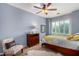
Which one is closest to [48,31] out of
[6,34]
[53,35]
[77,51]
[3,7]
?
[53,35]

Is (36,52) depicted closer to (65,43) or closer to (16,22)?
(65,43)

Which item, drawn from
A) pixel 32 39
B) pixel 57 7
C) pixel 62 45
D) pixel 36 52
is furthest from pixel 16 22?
pixel 62 45

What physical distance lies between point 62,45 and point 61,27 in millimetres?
333

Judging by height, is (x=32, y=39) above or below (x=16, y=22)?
below

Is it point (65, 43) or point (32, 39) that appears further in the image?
point (32, 39)

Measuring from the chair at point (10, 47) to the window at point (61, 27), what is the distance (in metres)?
0.71

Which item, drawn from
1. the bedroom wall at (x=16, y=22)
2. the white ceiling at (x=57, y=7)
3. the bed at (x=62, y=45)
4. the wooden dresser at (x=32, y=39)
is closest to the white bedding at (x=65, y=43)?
the bed at (x=62, y=45)

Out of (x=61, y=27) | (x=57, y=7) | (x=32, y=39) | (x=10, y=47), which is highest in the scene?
(x=57, y=7)

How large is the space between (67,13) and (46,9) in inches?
15.0

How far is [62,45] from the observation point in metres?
2.01

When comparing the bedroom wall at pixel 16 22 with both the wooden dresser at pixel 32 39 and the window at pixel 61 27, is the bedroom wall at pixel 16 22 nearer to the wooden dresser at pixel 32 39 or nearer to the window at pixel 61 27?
the wooden dresser at pixel 32 39

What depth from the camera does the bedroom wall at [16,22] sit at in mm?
1978

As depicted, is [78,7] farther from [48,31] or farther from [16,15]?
[16,15]

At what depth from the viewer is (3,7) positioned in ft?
6.48
